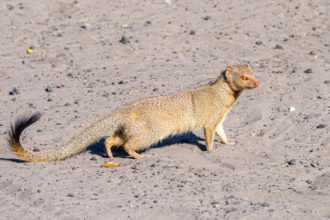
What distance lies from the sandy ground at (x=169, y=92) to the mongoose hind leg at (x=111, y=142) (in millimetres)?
166

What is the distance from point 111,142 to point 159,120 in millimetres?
637

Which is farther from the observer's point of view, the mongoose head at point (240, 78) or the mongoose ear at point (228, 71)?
the mongoose ear at point (228, 71)

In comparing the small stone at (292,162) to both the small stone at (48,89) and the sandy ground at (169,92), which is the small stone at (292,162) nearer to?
the sandy ground at (169,92)

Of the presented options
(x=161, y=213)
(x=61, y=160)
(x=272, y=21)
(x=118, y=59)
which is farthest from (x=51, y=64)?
(x=161, y=213)

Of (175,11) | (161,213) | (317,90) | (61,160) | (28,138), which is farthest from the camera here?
(175,11)

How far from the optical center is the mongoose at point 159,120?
5.96 m

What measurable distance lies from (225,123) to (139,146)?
5.14ft

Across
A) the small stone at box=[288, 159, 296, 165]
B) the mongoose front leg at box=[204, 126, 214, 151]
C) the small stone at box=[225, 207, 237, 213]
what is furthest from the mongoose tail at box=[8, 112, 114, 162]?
the small stone at box=[288, 159, 296, 165]

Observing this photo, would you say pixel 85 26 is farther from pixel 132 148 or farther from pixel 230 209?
pixel 230 209

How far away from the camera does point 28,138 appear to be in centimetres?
670

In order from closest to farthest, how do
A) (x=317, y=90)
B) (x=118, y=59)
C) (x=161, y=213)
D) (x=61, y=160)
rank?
1. (x=161, y=213)
2. (x=61, y=160)
3. (x=317, y=90)
4. (x=118, y=59)

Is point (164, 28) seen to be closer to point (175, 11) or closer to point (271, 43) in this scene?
point (175, 11)

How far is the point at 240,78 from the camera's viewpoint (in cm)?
626

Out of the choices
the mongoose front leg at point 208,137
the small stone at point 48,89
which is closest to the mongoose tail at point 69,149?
the mongoose front leg at point 208,137
